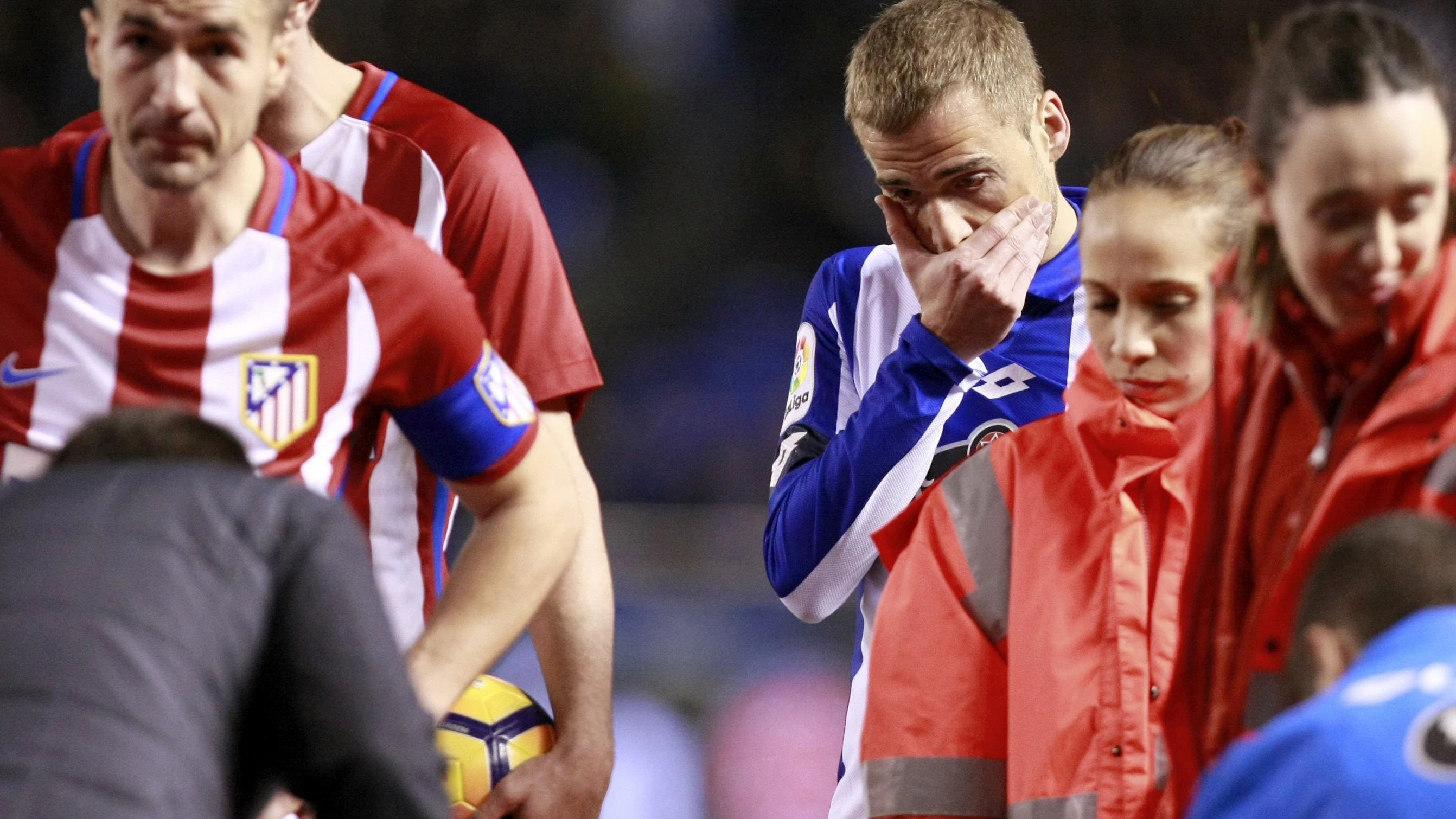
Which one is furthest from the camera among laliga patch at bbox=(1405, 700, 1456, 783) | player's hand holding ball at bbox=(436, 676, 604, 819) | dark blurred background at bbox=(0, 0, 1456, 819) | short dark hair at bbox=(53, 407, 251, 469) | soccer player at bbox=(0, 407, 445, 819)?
dark blurred background at bbox=(0, 0, 1456, 819)

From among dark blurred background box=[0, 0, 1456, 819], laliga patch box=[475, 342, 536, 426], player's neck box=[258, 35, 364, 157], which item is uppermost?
player's neck box=[258, 35, 364, 157]

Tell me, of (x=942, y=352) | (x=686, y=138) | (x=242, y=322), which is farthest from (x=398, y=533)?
(x=686, y=138)

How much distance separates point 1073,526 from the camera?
87.0 inches

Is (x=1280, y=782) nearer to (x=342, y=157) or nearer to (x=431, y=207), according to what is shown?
(x=431, y=207)

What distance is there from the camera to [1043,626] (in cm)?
216

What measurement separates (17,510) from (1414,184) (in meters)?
1.31

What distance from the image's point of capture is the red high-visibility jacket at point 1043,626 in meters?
2.10

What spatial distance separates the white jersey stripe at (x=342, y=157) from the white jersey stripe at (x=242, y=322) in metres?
0.41

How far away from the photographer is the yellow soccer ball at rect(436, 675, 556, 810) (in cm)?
245

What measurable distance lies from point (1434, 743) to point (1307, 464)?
60 centimetres

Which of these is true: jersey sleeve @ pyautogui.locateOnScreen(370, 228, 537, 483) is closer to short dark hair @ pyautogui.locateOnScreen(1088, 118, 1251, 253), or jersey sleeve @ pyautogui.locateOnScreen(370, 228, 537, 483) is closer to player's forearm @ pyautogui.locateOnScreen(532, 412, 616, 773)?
player's forearm @ pyautogui.locateOnScreen(532, 412, 616, 773)

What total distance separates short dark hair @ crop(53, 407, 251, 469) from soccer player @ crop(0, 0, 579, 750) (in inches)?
17.4

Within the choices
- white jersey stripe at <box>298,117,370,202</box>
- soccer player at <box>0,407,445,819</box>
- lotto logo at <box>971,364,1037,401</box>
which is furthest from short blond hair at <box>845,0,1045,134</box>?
soccer player at <box>0,407,445,819</box>

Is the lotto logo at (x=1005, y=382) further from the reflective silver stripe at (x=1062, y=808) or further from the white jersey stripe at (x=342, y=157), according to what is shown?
the white jersey stripe at (x=342, y=157)
